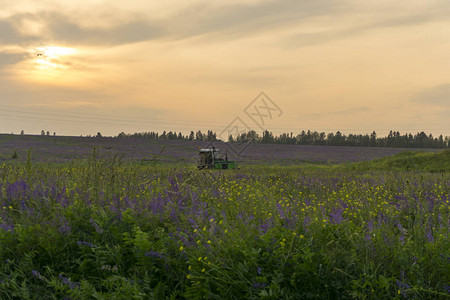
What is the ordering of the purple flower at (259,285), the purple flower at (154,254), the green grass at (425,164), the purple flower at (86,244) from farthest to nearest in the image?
1. the green grass at (425,164)
2. the purple flower at (86,244)
3. the purple flower at (154,254)
4. the purple flower at (259,285)

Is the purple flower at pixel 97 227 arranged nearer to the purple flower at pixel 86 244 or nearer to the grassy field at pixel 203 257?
the grassy field at pixel 203 257

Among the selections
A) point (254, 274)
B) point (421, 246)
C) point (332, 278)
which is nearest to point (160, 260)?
point (254, 274)

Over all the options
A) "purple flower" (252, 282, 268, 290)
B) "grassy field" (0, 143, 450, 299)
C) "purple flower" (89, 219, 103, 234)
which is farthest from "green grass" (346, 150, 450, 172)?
"purple flower" (252, 282, 268, 290)

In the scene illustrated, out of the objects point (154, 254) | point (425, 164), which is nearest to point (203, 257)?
point (154, 254)

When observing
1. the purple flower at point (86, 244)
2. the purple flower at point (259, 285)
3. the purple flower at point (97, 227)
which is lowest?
the purple flower at point (259, 285)

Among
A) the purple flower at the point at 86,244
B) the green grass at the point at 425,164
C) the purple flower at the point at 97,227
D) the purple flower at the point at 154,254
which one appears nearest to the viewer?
the purple flower at the point at 154,254

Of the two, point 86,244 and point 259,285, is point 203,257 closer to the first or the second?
point 259,285

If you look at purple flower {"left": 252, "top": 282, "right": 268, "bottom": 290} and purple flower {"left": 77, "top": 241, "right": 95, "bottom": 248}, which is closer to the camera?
purple flower {"left": 252, "top": 282, "right": 268, "bottom": 290}

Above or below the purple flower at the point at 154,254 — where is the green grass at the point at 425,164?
above

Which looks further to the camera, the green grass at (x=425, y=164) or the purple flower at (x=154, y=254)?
the green grass at (x=425, y=164)

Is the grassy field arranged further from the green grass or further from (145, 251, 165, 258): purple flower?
the green grass

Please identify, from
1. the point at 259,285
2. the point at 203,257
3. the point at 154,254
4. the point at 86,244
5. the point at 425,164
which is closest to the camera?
the point at 259,285

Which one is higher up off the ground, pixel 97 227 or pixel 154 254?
pixel 97 227

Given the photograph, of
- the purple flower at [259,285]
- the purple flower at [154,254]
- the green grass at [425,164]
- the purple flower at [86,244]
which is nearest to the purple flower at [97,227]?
the purple flower at [86,244]
